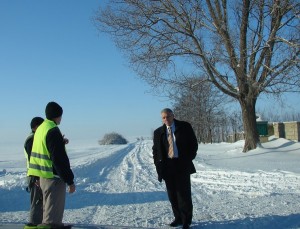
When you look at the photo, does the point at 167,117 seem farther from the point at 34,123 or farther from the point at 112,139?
the point at 112,139

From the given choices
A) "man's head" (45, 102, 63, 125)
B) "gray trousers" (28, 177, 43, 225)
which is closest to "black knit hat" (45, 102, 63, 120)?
"man's head" (45, 102, 63, 125)

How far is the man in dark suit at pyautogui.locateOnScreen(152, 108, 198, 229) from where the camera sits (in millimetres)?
6812

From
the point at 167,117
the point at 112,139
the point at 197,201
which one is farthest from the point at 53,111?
the point at 112,139

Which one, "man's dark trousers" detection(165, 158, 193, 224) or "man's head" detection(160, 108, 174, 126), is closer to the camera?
"man's dark trousers" detection(165, 158, 193, 224)

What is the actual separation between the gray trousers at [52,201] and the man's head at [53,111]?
2.65 feet

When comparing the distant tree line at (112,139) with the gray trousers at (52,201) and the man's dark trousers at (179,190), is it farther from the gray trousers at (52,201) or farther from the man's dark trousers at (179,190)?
the gray trousers at (52,201)

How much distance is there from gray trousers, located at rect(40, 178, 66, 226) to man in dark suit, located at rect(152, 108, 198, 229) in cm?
201

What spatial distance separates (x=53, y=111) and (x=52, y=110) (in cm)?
2

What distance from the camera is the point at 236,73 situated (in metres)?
21.4

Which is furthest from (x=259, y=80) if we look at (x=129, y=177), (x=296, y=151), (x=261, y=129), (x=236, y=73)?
(x=261, y=129)

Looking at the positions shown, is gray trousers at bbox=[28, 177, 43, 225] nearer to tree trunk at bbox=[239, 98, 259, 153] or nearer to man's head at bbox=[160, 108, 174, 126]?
man's head at bbox=[160, 108, 174, 126]

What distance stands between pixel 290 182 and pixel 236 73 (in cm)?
1038

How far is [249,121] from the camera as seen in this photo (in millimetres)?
23016

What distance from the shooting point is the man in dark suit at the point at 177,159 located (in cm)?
681
